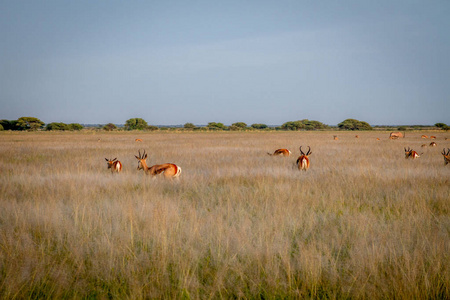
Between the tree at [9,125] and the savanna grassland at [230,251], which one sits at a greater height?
the tree at [9,125]

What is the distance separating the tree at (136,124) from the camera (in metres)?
90.2

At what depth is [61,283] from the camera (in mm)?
2449

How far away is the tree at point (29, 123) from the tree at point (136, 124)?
2649cm

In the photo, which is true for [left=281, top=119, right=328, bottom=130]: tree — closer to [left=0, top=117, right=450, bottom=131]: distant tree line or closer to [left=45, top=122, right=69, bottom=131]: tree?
[left=0, top=117, right=450, bottom=131]: distant tree line

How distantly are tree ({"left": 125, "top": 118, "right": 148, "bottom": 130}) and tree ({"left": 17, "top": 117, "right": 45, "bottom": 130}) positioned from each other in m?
26.5

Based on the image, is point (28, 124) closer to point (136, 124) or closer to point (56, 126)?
point (56, 126)

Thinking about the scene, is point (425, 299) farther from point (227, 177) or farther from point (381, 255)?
point (227, 177)

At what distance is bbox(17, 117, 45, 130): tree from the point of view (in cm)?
8194

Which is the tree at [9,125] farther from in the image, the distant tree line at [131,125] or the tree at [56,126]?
the tree at [56,126]

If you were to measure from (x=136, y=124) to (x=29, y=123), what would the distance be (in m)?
32.2

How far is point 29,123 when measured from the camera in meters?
83.6

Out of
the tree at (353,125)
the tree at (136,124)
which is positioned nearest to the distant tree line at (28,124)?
the tree at (136,124)

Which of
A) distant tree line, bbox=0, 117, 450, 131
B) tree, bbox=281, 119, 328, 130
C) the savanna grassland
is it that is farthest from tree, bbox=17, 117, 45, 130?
the savanna grassland

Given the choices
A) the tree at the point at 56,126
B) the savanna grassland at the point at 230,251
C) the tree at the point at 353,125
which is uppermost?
the tree at the point at 353,125
